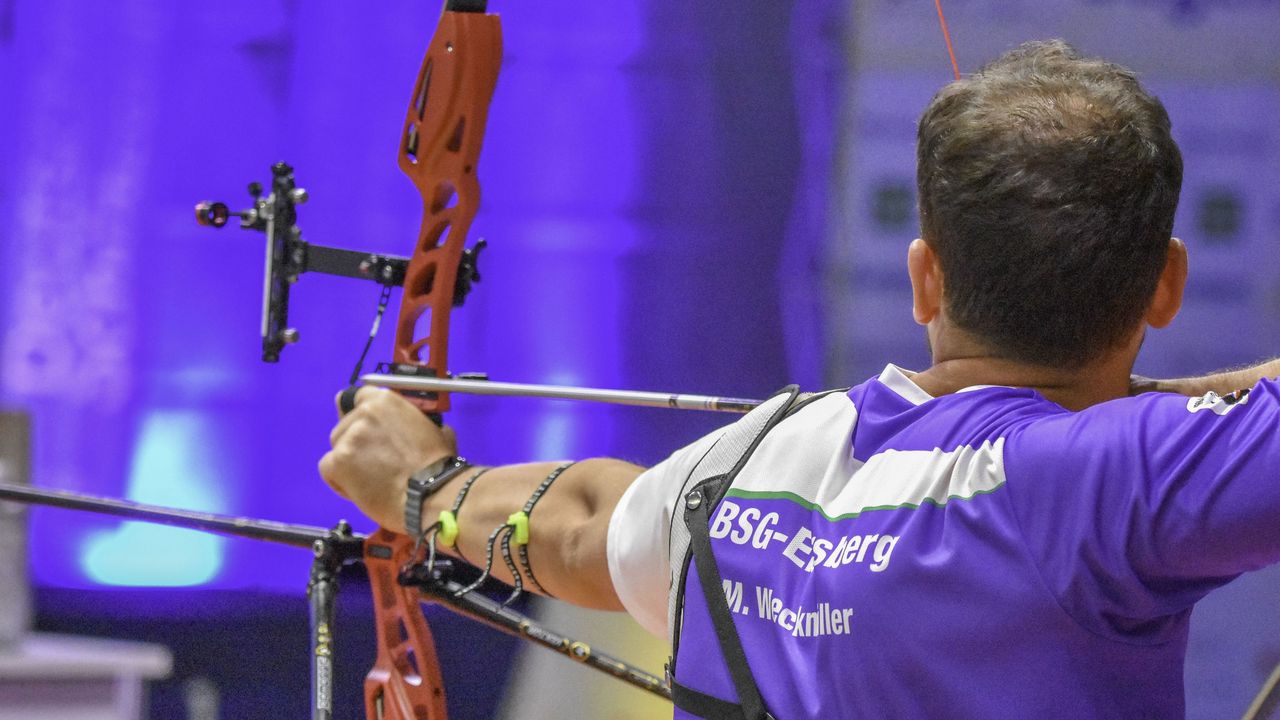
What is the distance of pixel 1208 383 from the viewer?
111 centimetres

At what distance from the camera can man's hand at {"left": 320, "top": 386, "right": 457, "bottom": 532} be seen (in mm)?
1369

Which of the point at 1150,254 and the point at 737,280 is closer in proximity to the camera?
the point at 1150,254

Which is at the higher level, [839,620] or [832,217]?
[832,217]

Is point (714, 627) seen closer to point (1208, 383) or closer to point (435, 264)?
point (1208, 383)

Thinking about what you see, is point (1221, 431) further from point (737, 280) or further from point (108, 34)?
point (108, 34)

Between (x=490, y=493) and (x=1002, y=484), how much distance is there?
0.59 meters

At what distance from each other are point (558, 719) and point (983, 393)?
6.64 ft

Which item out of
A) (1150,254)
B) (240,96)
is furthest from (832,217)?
(1150,254)

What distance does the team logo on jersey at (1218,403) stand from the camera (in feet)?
2.43

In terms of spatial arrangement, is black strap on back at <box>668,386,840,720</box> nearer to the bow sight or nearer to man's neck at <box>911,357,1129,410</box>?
man's neck at <box>911,357,1129,410</box>

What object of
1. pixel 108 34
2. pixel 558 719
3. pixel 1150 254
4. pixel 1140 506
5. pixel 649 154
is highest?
pixel 108 34

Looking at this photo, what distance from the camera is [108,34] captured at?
4.22 metres

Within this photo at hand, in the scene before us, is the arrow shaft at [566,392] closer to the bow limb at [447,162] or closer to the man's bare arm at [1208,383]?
the bow limb at [447,162]

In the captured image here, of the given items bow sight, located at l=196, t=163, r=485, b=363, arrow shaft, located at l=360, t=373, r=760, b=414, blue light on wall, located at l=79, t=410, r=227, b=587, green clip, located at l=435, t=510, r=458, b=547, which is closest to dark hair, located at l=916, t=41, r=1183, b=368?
arrow shaft, located at l=360, t=373, r=760, b=414
